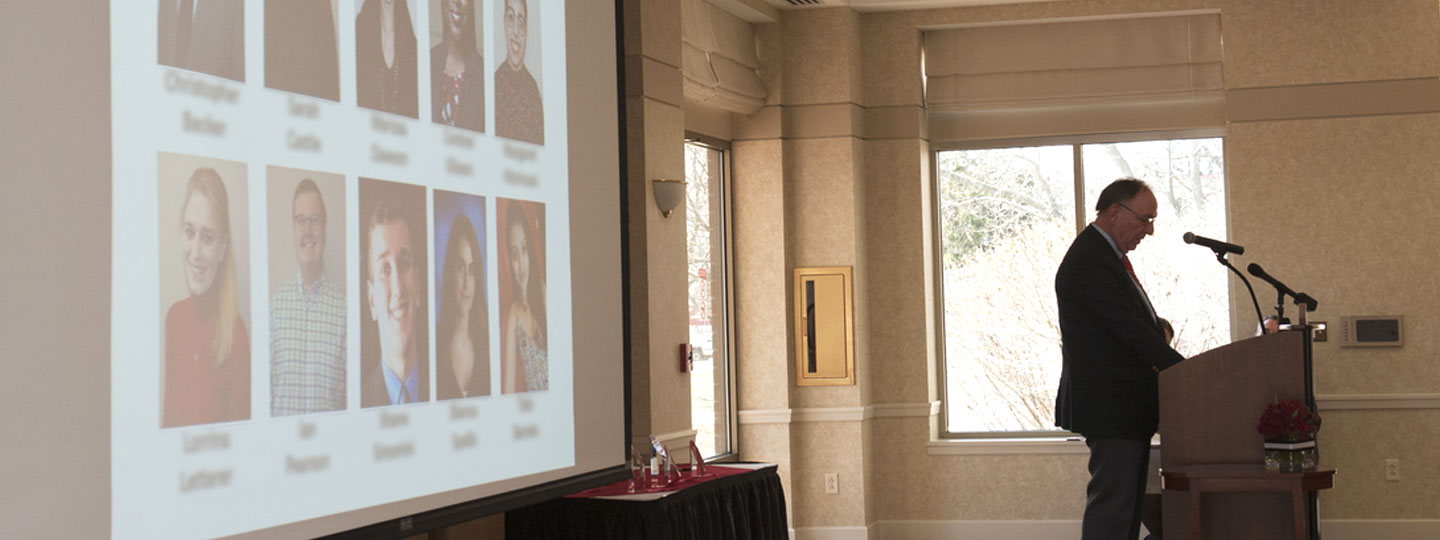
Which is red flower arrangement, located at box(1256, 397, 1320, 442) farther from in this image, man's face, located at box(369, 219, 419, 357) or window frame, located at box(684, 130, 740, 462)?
window frame, located at box(684, 130, 740, 462)

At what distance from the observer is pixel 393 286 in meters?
2.84

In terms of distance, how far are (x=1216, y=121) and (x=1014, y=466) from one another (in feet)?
6.87

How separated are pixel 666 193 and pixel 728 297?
155cm

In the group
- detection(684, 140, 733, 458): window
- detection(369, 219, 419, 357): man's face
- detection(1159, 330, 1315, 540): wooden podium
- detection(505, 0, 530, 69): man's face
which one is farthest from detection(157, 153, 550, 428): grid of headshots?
detection(684, 140, 733, 458): window

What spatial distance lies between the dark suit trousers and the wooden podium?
123 millimetres

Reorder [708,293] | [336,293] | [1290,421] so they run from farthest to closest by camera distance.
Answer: [708,293], [1290,421], [336,293]

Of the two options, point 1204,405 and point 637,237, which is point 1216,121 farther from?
point 637,237

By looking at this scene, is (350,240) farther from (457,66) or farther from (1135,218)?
(1135,218)

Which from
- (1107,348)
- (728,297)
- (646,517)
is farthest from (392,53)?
(728,297)

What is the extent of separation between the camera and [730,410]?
Result: 665 centimetres

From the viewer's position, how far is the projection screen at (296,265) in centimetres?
210

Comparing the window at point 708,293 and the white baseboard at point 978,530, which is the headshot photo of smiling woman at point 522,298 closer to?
the window at point 708,293

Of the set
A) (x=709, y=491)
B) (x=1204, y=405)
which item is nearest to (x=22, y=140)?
(x=709, y=491)

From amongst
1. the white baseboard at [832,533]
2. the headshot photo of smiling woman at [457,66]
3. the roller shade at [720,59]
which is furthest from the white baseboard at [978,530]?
the headshot photo of smiling woman at [457,66]
